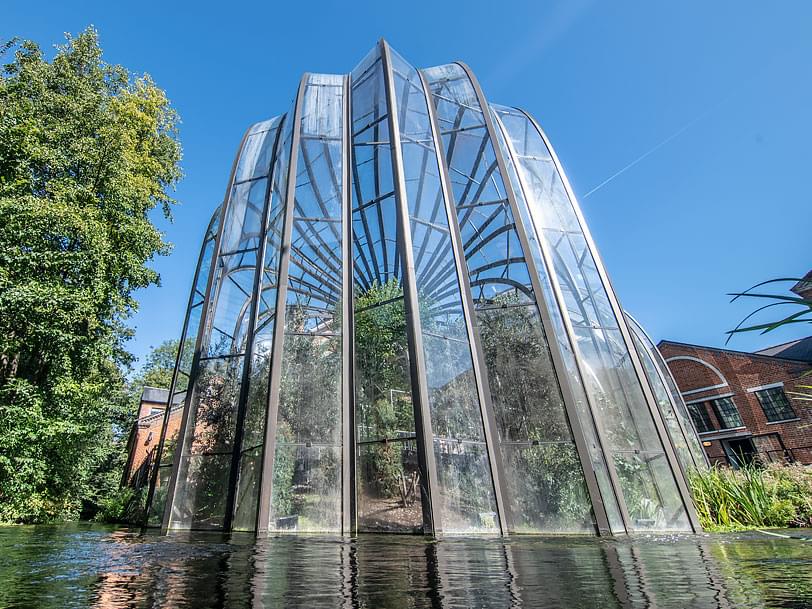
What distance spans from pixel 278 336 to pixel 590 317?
207 inches

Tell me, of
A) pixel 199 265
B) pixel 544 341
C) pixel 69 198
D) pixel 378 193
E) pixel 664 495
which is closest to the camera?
pixel 664 495

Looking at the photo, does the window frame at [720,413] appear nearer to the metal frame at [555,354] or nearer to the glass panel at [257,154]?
the metal frame at [555,354]

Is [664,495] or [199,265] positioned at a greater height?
[199,265]

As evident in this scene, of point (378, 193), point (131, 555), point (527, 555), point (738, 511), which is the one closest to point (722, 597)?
point (527, 555)

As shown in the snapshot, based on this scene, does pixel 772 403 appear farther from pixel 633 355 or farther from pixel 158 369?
pixel 158 369

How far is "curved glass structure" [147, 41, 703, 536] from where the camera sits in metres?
5.24

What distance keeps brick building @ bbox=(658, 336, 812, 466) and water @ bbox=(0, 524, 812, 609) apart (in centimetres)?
2301

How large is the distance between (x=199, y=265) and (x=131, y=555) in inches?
330

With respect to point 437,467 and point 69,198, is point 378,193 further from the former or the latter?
point 69,198

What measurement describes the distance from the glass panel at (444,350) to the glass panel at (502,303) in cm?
45

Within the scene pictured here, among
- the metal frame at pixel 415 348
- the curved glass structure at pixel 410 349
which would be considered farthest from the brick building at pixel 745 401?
the metal frame at pixel 415 348

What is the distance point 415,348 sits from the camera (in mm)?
5766

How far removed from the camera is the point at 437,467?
506 centimetres

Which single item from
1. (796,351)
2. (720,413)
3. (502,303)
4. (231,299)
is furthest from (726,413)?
(231,299)
